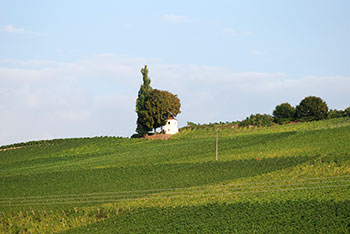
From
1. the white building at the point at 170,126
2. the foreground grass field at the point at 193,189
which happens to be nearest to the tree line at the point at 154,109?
the white building at the point at 170,126

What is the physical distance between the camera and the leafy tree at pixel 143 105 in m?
89.8

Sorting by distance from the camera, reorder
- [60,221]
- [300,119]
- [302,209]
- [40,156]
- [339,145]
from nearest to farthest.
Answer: [302,209] → [60,221] → [339,145] → [40,156] → [300,119]

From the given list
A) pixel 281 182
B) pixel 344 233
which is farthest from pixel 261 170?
pixel 344 233

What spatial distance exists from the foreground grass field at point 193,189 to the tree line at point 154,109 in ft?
55.4

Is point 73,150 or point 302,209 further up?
point 73,150

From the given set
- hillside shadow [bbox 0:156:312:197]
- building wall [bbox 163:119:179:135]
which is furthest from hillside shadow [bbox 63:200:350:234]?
building wall [bbox 163:119:179:135]

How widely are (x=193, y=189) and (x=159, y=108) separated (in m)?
47.7

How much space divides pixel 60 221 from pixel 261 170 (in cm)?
1750

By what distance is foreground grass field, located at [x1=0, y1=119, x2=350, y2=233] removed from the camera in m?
33.2

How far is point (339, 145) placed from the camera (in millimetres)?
55250

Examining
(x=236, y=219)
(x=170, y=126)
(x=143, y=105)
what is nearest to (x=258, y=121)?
(x=170, y=126)

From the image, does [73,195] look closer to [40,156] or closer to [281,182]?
[281,182]

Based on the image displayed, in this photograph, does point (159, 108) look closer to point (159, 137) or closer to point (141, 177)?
point (159, 137)

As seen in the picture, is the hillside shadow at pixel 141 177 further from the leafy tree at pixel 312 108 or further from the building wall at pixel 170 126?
the leafy tree at pixel 312 108
